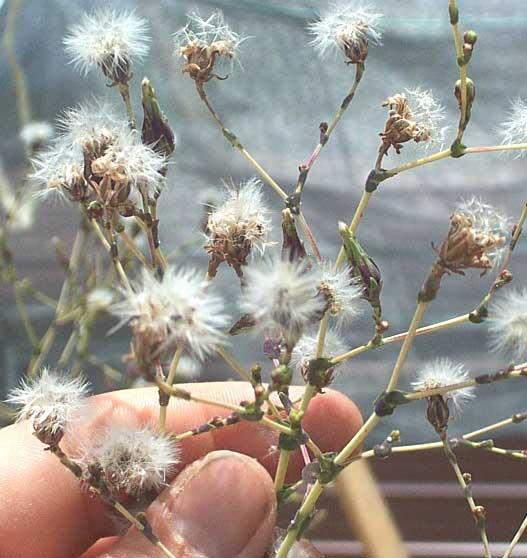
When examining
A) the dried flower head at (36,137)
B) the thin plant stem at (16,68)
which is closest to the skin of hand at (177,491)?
the dried flower head at (36,137)

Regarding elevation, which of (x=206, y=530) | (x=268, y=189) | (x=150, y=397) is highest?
(x=268, y=189)

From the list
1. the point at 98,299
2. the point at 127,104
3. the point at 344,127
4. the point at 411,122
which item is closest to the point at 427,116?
the point at 411,122

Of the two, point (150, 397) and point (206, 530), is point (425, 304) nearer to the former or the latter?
point (206, 530)

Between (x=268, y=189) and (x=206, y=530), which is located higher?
(x=268, y=189)

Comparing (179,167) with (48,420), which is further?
(179,167)

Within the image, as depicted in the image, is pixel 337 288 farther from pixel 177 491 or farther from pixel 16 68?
pixel 16 68

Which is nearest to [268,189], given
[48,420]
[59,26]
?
[59,26]

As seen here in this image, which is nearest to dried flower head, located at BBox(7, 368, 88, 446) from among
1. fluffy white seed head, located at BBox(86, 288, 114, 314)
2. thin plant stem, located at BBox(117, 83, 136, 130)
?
thin plant stem, located at BBox(117, 83, 136, 130)
